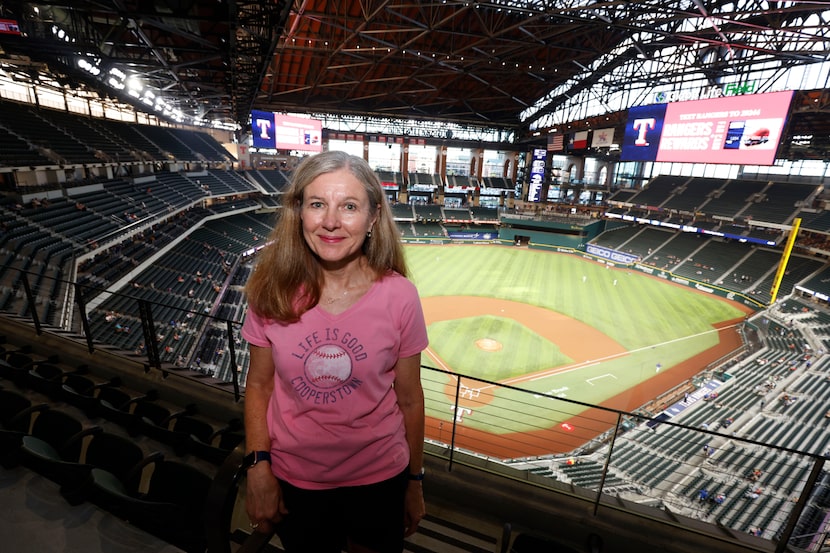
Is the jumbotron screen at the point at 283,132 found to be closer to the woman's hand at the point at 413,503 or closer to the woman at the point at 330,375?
the woman at the point at 330,375

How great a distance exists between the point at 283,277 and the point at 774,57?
113ft

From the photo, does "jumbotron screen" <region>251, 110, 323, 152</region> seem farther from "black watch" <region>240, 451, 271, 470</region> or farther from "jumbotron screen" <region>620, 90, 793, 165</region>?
"black watch" <region>240, 451, 271, 470</region>

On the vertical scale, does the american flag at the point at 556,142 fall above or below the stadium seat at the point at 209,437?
above

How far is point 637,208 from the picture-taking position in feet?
132

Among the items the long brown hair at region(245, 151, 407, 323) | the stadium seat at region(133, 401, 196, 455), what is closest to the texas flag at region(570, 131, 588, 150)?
the long brown hair at region(245, 151, 407, 323)

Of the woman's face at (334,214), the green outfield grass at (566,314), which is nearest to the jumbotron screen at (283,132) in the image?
the green outfield grass at (566,314)

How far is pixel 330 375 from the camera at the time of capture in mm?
1609

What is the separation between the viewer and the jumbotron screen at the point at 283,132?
2945 centimetres

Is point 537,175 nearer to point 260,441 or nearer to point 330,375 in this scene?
point 330,375

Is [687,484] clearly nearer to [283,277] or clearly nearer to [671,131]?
[283,277]

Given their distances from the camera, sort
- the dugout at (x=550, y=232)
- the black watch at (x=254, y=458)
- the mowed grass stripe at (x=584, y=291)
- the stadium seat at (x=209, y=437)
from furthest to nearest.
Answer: the dugout at (x=550, y=232)
the mowed grass stripe at (x=584, y=291)
the stadium seat at (x=209, y=437)
the black watch at (x=254, y=458)

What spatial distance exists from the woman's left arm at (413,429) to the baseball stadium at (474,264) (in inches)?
15.2

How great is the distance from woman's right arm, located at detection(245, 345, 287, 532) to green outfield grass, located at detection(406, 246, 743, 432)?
276 inches

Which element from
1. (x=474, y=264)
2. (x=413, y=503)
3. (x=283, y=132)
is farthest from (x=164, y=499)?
(x=283, y=132)
